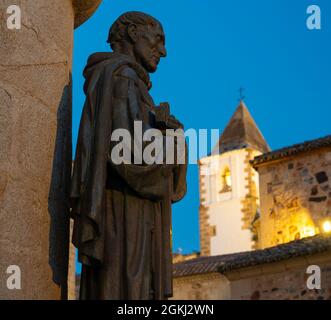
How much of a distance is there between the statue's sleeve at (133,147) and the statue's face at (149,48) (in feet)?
0.94

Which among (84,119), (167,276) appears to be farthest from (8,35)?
(167,276)

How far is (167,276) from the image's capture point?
4016 millimetres

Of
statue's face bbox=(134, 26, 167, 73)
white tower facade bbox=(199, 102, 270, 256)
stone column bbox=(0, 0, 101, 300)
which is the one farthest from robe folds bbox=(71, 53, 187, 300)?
white tower facade bbox=(199, 102, 270, 256)

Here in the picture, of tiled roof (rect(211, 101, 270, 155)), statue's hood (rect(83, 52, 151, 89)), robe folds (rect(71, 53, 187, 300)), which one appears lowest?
robe folds (rect(71, 53, 187, 300))

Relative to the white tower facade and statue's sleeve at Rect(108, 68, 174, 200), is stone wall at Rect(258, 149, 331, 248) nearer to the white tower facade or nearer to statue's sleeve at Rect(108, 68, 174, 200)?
statue's sleeve at Rect(108, 68, 174, 200)

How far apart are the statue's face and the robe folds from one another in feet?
1.08

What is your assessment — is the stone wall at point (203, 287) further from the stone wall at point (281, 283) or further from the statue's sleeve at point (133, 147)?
the statue's sleeve at point (133, 147)

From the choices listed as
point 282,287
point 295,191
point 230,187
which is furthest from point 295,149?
point 230,187

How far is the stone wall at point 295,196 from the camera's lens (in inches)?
822

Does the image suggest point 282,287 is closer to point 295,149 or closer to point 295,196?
point 295,196

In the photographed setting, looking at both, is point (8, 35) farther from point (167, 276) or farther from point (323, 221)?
point (323, 221)

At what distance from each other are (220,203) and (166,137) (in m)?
51.1

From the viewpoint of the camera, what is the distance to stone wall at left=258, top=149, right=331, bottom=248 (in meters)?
20.9
